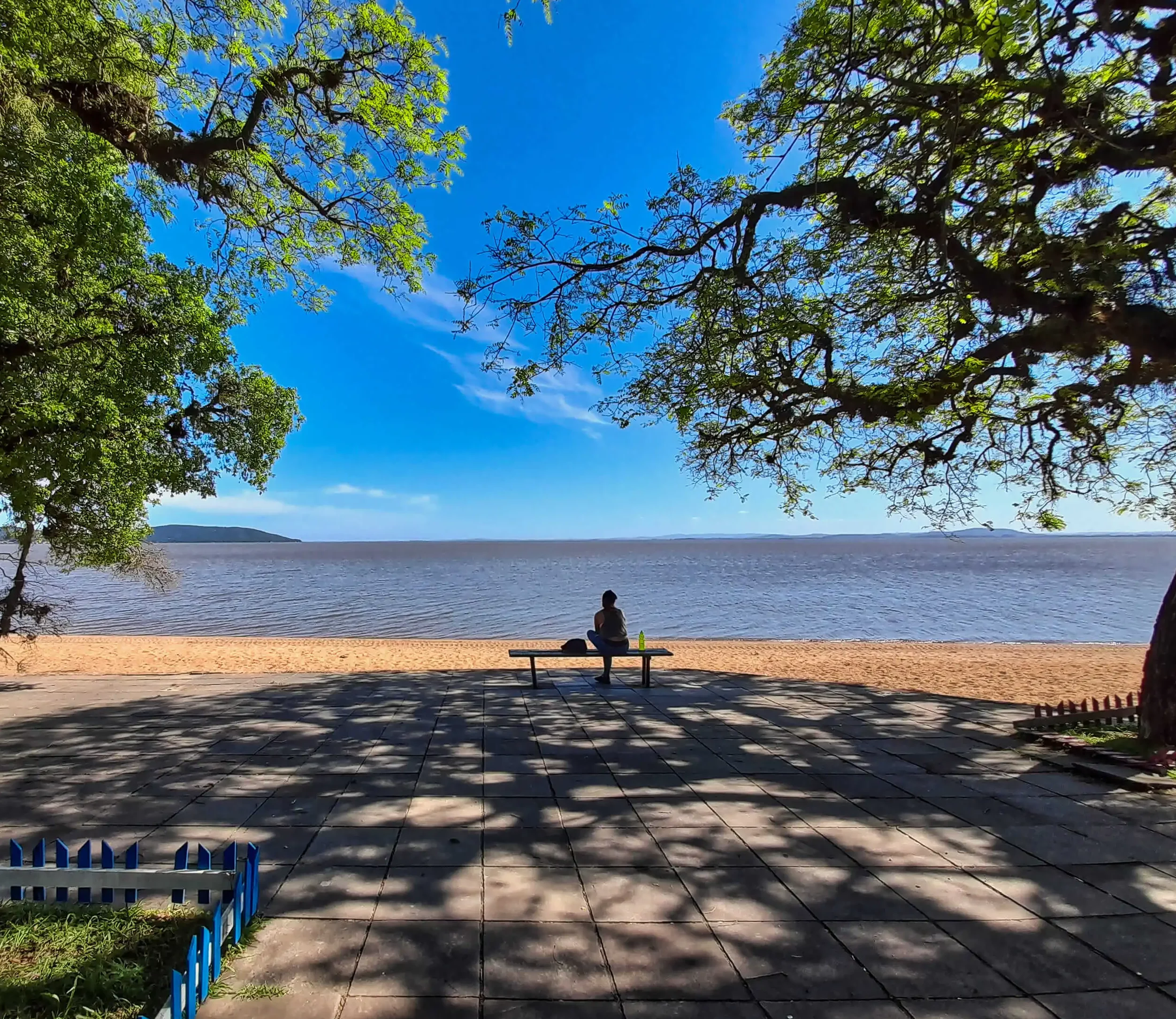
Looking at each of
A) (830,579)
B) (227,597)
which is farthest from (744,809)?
(830,579)

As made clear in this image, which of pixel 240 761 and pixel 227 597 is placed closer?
pixel 240 761

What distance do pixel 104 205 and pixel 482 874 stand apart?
809cm

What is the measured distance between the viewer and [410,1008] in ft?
7.73

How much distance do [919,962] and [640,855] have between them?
1.51 metres

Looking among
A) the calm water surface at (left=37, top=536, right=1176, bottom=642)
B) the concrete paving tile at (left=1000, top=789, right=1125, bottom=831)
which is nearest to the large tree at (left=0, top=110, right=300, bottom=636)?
the concrete paving tile at (left=1000, top=789, right=1125, bottom=831)

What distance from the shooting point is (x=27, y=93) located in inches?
194

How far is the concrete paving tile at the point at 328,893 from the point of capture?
118 inches

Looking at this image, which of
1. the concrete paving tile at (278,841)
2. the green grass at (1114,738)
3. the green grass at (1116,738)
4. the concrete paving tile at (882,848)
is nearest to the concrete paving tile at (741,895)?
the concrete paving tile at (882,848)

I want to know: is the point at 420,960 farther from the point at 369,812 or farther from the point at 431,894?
the point at 369,812

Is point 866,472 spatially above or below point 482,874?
above

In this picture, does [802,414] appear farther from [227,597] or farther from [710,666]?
[227,597]

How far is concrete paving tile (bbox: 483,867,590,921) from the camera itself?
3.00m

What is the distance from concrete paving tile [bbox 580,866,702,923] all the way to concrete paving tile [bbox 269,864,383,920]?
1142 mm

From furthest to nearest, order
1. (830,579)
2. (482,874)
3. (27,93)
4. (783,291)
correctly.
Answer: (830,579) → (783,291) → (27,93) → (482,874)
